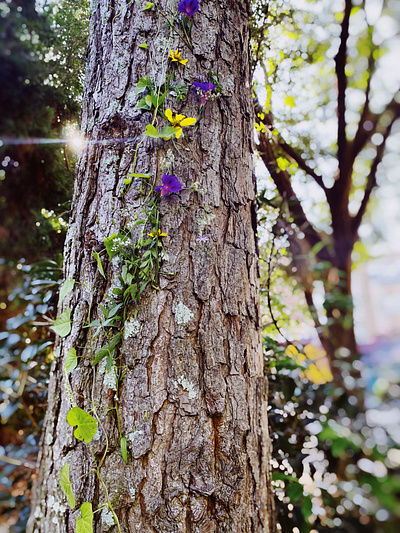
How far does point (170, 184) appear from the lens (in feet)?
1.88

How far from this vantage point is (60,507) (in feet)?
1.81

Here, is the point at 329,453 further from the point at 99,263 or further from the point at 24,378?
the point at 24,378

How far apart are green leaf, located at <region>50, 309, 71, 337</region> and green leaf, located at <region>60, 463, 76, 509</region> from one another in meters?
0.22

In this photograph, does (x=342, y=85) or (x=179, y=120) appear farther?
(x=342, y=85)

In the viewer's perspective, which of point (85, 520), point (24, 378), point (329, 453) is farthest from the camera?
point (24, 378)

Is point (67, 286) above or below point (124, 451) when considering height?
above

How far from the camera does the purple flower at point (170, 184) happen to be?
569 millimetres

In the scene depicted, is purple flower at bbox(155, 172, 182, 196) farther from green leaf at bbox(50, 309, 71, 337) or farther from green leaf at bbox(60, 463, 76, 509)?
green leaf at bbox(60, 463, 76, 509)

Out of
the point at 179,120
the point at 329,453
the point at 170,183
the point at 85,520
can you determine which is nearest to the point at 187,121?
the point at 179,120

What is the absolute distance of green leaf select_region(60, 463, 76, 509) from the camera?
0.50m

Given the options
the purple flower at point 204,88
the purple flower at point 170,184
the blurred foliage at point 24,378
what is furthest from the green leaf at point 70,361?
the purple flower at point 204,88

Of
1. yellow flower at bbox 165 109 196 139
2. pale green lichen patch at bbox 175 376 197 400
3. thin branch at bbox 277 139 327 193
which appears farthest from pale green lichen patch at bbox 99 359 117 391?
thin branch at bbox 277 139 327 193

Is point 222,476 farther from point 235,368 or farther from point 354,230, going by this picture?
point 354,230

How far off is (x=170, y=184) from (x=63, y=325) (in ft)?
1.11
